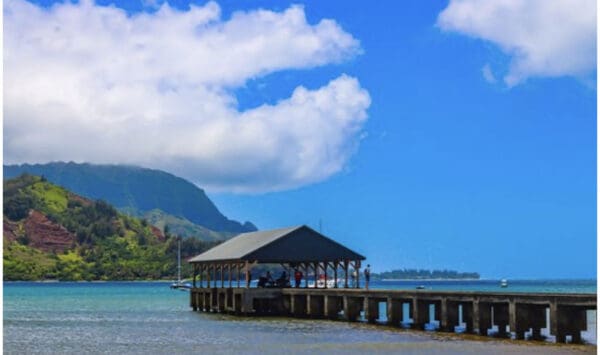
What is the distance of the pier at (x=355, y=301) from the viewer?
3412 centimetres

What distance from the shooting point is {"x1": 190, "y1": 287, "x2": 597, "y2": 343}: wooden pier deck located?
33.2 m

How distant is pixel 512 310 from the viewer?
35.3m

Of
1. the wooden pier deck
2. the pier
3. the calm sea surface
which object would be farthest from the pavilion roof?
the calm sea surface

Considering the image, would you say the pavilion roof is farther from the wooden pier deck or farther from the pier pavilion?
the wooden pier deck

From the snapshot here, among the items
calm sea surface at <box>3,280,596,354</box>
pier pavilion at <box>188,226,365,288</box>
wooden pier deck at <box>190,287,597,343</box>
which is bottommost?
calm sea surface at <box>3,280,596,354</box>

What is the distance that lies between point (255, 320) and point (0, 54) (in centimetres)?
3514

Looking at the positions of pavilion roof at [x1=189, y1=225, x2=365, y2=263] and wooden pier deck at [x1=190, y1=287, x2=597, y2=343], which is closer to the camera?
wooden pier deck at [x1=190, y1=287, x2=597, y2=343]

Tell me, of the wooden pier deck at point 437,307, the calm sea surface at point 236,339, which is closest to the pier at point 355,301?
the wooden pier deck at point 437,307

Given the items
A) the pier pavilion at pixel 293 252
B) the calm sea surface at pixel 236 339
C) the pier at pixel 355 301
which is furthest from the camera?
the pier pavilion at pixel 293 252

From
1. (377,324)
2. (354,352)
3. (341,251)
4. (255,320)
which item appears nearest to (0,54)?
(354,352)

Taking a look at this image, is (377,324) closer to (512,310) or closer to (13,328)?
(512,310)

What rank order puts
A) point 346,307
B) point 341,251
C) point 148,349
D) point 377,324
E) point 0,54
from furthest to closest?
1. point 341,251
2. point 346,307
3. point 377,324
4. point 148,349
5. point 0,54

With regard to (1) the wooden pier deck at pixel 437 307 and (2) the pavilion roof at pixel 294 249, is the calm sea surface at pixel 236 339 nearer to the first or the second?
(1) the wooden pier deck at pixel 437 307

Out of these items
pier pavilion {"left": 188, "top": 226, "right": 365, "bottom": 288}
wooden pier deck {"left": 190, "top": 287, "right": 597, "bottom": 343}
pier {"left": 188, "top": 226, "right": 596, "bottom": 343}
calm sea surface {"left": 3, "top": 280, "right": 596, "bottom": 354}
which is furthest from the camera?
pier pavilion {"left": 188, "top": 226, "right": 365, "bottom": 288}
